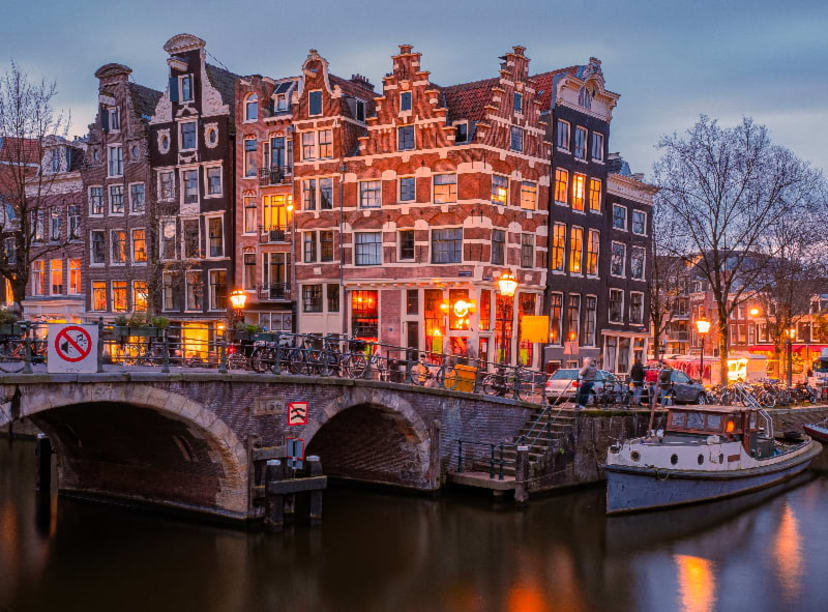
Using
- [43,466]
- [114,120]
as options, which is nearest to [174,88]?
[114,120]

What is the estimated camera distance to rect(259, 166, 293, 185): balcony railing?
4119cm

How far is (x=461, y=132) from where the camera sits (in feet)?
122

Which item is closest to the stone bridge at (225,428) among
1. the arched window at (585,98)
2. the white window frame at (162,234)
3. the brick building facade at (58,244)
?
the arched window at (585,98)

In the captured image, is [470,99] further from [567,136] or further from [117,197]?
[117,197]

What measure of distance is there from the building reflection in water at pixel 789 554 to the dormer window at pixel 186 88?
110ft

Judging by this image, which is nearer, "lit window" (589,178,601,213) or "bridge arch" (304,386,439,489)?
"bridge arch" (304,386,439,489)

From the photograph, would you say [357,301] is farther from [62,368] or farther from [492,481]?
[62,368]

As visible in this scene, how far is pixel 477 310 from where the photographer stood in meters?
36.4

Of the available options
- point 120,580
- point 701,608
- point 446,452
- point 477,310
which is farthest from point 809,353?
point 120,580

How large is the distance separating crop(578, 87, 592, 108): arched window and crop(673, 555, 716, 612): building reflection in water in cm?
2620

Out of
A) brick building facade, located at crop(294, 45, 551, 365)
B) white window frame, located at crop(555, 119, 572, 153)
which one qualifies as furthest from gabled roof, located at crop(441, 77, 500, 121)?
white window frame, located at crop(555, 119, 572, 153)

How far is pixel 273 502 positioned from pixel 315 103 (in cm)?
2385

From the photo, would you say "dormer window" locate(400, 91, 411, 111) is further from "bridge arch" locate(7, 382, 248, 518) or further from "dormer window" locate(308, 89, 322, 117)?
"bridge arch" locate(7, 382, 248, 518)

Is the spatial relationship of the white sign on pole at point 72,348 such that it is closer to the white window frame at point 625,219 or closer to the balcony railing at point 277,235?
the balcony railing at point 277,235
